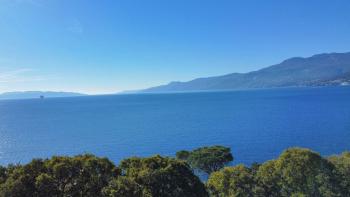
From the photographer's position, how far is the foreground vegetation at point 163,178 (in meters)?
18.7

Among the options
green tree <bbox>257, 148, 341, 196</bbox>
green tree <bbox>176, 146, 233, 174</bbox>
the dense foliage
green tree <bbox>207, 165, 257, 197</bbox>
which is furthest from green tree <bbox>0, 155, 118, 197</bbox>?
green tree <bbox>176, 146, 233, 174</bbox>

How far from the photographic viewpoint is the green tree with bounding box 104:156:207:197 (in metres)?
18.7

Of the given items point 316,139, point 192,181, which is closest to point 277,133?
point 316,139

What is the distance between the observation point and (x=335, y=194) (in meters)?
24.8

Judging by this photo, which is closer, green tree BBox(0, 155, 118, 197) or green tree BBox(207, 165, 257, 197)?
green tree BBox(0, 155, 118, 197)

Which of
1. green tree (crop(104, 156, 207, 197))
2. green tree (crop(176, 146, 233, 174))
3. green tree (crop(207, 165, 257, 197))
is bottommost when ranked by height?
green tree (crop(176, 146, 233, 174))

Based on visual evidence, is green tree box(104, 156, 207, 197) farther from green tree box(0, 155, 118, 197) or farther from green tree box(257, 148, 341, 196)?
green tree box(257, 148, 341, 196)

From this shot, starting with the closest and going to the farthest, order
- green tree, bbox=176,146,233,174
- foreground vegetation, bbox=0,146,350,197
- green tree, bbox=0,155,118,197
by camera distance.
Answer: green tree, bbox=0,155,118,197, foreground vegetation, bbox=0,146,350,197, green tree, bbox=176,146,233,174

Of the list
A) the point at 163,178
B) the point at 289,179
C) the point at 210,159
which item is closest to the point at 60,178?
the point at 163,178

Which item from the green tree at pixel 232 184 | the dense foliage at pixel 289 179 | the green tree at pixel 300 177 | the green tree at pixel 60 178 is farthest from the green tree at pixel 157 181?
the green tree at pixel 300 177

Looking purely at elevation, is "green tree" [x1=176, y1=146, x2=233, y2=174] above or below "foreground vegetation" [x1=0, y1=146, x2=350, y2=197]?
below

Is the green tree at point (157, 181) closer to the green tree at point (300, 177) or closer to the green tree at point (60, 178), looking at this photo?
the green tree at point (60, 178)

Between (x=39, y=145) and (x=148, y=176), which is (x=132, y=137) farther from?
(x=148, y=176)

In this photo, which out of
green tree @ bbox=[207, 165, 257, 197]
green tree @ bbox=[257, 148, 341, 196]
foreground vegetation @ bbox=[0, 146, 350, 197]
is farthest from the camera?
green tree @ bbox=[257, 148, 341, 196]
